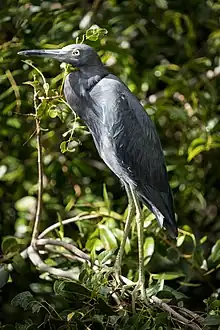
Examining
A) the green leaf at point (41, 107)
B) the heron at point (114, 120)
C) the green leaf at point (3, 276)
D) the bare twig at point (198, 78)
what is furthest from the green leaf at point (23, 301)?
the bare twig at point (198, 78)

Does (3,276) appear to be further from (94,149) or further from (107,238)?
(94,149)

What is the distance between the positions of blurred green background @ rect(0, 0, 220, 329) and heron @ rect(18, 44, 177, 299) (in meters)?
0.26

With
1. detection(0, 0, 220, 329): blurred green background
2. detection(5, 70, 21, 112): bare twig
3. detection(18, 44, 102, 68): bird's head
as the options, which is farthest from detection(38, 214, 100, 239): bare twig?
detection(18, 44, 102, 68): bird's head

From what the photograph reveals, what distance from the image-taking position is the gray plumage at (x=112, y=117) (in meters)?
1.09

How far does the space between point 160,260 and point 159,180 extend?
13.2 inches

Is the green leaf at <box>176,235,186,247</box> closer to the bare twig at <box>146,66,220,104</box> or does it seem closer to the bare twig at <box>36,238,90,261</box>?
the bare twig at <box>36,238,90,261</box>

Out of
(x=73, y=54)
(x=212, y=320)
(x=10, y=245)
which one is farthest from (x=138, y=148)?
(x=10, y=245)

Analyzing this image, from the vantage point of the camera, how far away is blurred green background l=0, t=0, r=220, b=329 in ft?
4.78

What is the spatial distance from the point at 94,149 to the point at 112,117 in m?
0.62

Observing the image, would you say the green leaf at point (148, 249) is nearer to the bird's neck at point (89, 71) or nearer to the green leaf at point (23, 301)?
the green leaf at point (23, 301)

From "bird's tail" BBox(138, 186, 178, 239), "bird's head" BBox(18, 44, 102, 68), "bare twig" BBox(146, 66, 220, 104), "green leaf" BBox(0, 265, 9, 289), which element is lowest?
"bare twig" BBox(146, 66, 220, 104)

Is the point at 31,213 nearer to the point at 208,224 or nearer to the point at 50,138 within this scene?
the point at 50,138

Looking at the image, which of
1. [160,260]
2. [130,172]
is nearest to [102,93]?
[130,172]

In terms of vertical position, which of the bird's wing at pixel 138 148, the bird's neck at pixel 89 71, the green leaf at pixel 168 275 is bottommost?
the green leaf at pixel 168 275
